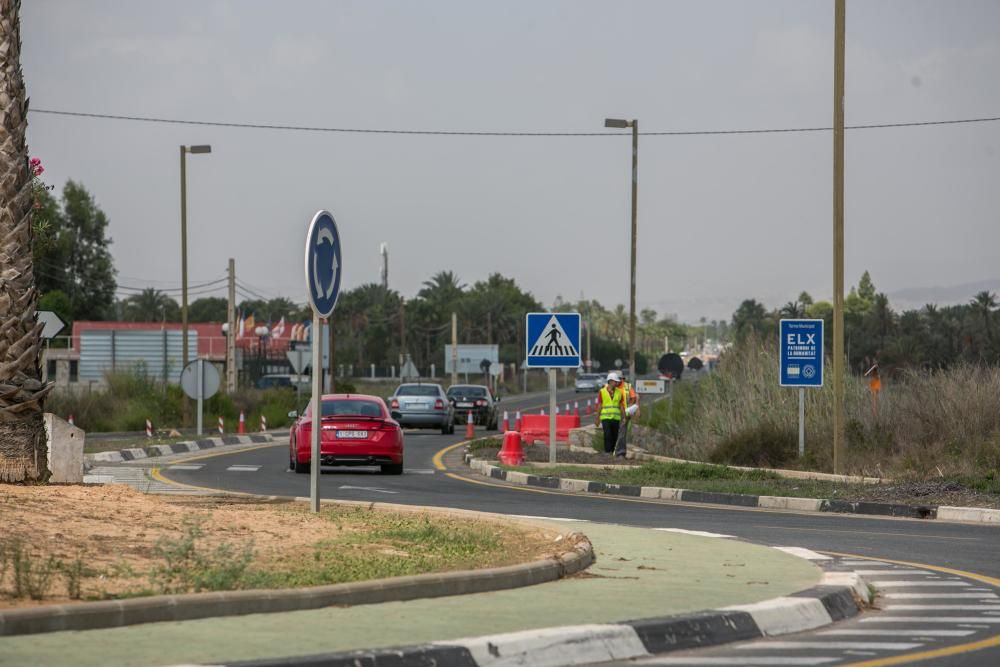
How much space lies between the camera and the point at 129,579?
9.38 meters

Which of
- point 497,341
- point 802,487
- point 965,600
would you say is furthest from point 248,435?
point 497,341

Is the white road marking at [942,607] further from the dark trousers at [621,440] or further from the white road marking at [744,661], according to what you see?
the dark trousers at [621,440]

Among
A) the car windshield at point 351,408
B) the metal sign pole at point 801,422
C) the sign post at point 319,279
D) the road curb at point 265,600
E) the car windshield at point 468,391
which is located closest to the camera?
the road curb at point 265,600

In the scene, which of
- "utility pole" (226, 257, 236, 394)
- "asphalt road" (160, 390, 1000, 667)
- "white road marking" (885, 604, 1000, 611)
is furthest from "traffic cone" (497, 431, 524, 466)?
"utility pole" (226, 257, 236, 394)

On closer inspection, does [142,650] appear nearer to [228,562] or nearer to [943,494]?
[228,562]

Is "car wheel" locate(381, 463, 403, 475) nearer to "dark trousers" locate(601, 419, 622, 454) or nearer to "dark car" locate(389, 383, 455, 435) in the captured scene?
"dark trousers" locate(601, 419, 622, 454)

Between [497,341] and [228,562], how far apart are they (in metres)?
148

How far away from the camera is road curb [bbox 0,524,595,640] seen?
779cm

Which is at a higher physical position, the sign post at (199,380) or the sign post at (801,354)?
the sign post at (801,354)

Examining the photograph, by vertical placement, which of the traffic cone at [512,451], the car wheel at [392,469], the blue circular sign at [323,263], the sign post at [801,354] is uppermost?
the blue circular sign at [323,263]

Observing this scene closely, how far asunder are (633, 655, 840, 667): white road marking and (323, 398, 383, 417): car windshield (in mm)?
19941

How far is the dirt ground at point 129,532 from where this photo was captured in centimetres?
941

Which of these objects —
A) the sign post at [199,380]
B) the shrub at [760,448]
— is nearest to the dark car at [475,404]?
the sign post at [199,380]

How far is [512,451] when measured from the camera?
30156 mm
